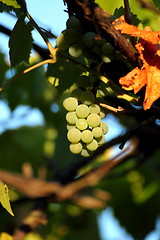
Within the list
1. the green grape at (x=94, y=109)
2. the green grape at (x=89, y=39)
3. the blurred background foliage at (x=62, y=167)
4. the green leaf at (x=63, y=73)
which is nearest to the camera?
the green grape at (x=89, y=39)

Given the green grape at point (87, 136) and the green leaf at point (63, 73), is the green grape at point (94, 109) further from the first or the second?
the green leaf at point (63, 73)

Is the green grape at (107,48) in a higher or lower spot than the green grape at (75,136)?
higher

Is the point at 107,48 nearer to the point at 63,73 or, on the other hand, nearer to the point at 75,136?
the point at 75,136

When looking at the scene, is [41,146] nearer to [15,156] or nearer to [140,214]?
[15,156]

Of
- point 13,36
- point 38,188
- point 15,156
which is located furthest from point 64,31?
point 15,156

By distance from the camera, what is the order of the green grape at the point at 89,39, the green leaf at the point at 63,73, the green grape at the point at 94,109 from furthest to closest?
1. the green leaf at the point at 63,73
2. the green grape at the point at 94,109
3. the green grape at the point at 89,39

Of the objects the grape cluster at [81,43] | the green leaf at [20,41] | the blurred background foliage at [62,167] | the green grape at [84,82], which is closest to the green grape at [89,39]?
the grape cluster at [81,43]
